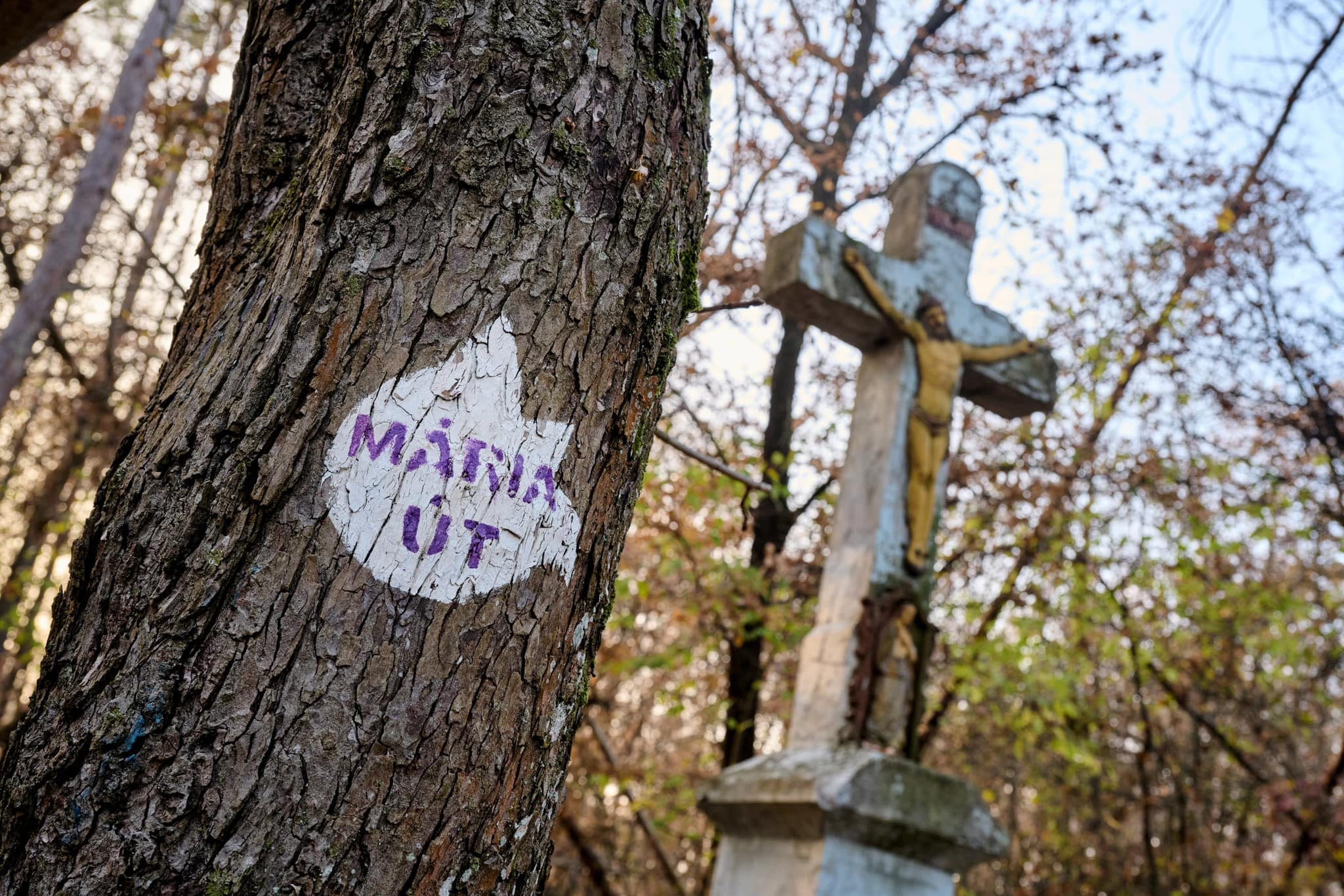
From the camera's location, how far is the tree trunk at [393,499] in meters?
0.93

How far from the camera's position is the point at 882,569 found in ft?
12.8

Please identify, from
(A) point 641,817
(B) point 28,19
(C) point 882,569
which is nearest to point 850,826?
(C) point 882,569

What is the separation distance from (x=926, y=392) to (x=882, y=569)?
2.75ft

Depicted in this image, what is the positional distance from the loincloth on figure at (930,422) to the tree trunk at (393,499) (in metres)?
3.12

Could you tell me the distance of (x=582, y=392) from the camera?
1.14m

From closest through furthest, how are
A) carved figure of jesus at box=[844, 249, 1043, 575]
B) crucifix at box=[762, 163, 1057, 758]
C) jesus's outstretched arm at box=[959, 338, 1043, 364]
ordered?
1. crucifix at box=[762, 163, 1057, 758]
2. carved figure of jesus at box=[844, 249, 1043, 575]
3. jesus's outstretched arm at box=[959, 338, 1043, 364]

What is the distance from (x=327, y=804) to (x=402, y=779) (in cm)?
7

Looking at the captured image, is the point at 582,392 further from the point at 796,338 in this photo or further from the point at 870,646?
the point at 796,338

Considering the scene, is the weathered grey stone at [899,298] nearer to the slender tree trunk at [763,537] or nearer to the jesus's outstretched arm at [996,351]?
the jesus's outstretched arm at [996,351]

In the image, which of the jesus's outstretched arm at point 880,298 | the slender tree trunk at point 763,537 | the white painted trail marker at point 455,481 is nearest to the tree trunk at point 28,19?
the white painted trail marker at point 455,481

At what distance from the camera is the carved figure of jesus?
4.03 m

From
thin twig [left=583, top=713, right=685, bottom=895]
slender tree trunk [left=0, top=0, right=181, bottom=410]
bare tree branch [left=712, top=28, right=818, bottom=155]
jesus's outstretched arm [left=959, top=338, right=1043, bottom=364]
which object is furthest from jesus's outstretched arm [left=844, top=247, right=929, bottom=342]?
slender tree trunk [left=0, top=0, right=181, bottom=410]

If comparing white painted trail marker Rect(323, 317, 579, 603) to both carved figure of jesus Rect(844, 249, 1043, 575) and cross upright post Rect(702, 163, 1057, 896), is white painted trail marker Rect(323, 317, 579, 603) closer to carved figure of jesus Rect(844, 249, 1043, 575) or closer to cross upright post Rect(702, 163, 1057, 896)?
cross upright post Rect(702, 163, 1057, 896)

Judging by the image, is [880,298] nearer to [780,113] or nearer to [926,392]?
[926,392]
